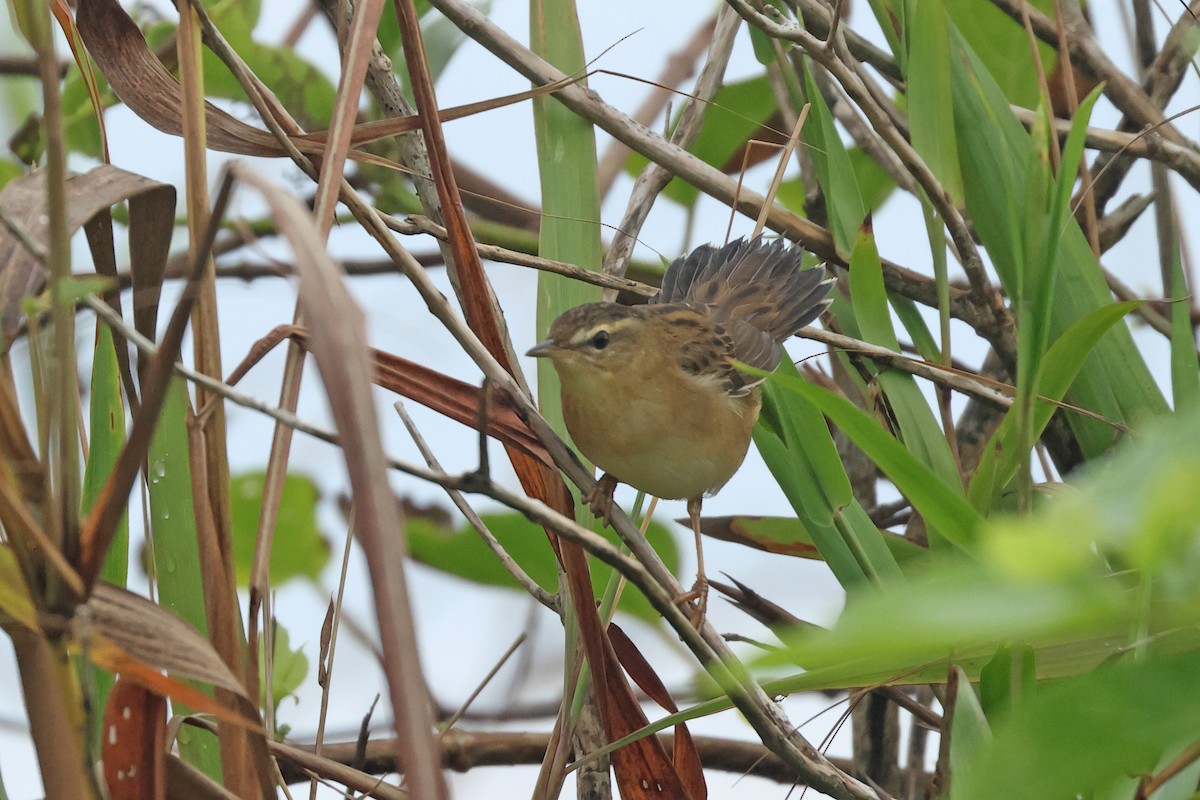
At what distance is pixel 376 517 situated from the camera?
61cm

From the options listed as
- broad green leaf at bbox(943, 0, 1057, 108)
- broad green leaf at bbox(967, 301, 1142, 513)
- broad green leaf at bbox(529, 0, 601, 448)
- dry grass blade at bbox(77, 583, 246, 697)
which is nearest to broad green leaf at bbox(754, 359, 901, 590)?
broad green leaf at bbox(967, 301, 1142, 513)

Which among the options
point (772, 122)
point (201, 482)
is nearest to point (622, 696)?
point (201, 482)

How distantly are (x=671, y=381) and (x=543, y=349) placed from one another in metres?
0.53

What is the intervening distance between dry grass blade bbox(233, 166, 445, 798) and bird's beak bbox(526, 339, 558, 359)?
4.60ft

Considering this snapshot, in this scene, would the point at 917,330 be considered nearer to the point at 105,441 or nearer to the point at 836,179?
the point at 836,179

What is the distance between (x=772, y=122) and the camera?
3029 mm

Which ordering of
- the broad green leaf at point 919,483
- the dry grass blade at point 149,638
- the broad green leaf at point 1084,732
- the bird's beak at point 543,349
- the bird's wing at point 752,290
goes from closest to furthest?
the broad green leaf at point 1084,732, the dry grass blade at point 149,638, the broad green leaf at point 919,483, the bird's beak at point 543,349, the bird's wing at point 752,290

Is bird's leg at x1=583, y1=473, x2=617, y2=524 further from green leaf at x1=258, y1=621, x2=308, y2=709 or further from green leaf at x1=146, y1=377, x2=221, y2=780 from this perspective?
green leaf at x1=258, y1=621, x2=308, y2=709

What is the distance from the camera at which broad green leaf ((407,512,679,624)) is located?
2592 mm

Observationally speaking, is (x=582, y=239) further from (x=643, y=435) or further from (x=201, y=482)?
(x=201, y=482)

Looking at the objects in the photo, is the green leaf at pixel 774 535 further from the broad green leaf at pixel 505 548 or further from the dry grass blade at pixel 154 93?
the dry grass blade at pixel 154 93

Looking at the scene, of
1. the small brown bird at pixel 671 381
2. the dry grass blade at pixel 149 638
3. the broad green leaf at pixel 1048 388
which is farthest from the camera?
the small brown bird at pixel 671 381

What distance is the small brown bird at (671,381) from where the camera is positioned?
2330mm

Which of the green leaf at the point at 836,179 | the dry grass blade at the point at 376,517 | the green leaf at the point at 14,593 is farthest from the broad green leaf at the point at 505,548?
the dry grass blade at the point at 376,517
